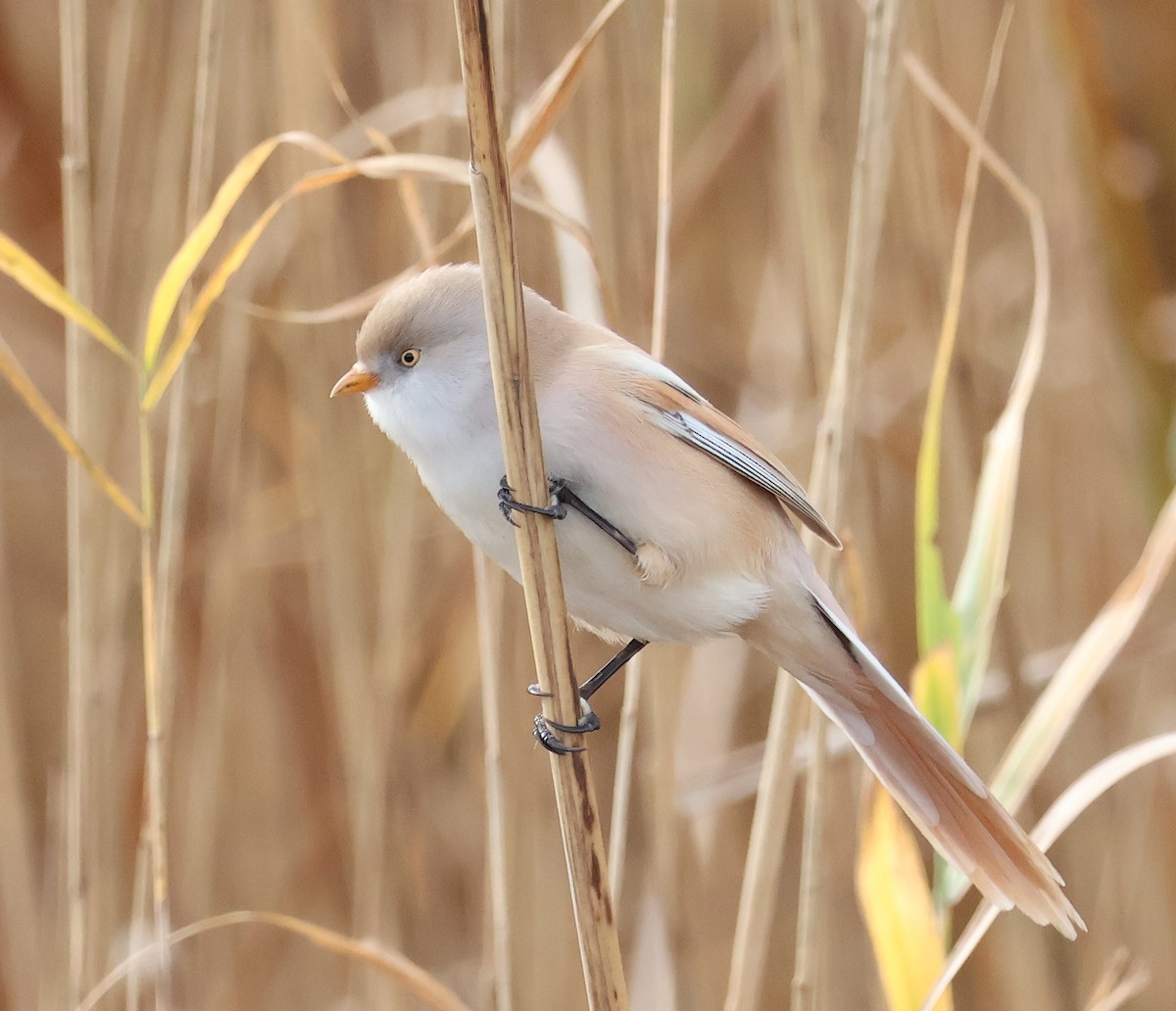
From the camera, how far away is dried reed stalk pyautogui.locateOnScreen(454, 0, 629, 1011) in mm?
800

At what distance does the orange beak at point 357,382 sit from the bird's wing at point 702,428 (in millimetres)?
216

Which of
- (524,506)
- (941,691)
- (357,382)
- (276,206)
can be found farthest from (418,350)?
(941,691)

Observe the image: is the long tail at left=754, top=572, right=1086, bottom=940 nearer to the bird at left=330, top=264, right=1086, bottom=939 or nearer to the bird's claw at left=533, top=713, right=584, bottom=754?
the bird at left=330, top=264, right=1086, bottom=939

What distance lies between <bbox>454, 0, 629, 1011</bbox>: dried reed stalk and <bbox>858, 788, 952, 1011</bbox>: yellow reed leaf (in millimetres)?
261

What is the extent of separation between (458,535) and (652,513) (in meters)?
0.66

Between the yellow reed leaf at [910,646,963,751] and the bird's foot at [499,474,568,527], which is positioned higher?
the bird's foot at [499,474,568,527]

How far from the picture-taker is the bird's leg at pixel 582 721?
0.90m

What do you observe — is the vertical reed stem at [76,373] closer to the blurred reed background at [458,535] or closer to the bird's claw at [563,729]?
the blurred reed background at [458,535]

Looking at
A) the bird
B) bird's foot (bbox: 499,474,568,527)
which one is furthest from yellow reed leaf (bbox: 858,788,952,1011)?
bird's foot (bbox: 499,474,568,527)

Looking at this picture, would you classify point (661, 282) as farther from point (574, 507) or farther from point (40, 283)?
point (40, 283)

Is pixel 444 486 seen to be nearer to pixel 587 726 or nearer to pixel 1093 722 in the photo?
pixel 587 726

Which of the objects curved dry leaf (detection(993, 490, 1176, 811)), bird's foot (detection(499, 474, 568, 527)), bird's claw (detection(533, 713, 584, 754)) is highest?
bird's foot (detection(499, 474, 568, 527))

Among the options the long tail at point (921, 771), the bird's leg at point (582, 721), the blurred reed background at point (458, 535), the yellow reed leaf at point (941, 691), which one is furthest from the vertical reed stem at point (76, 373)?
the yellow reed leaf at point (941, 691)

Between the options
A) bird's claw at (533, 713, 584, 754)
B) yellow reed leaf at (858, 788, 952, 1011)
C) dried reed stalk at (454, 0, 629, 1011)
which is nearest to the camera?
dried reed stalk at (454, 0, 629, 1011)
